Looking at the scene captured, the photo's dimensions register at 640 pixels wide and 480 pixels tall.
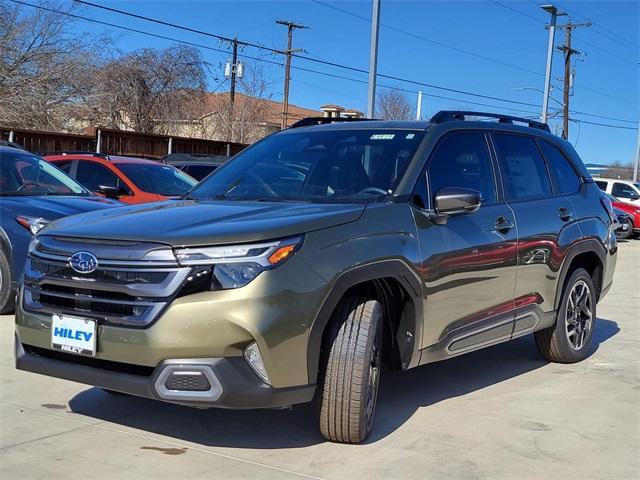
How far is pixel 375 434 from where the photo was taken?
438cm

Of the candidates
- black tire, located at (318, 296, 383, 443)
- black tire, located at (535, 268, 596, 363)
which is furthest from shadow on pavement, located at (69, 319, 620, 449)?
black tire, located at (535, 268, 596, 363)

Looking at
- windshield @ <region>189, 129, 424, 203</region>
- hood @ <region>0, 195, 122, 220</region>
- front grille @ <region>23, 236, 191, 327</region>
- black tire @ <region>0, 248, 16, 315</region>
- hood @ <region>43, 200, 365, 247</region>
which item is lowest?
black tire @ <region>0, 248, 16, 315</region>

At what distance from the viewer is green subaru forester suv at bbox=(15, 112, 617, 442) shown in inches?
139

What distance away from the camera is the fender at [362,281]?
3721mm

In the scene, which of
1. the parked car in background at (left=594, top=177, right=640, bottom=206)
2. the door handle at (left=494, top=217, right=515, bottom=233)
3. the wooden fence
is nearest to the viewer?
the door handle at (left=494, top=217, right=515, bottom=233)

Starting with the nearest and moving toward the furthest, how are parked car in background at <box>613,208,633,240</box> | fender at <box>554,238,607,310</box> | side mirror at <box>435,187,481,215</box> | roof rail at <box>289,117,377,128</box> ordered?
side mirror at <box>435,187,481,215</box>, roof rail at <box>289,117,377,128</box>, fender at <box>554,238,607,310</box>, parked car in background at <box>613,208,633,240</box>

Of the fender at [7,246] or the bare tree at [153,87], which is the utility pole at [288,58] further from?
the fender at [7,246]

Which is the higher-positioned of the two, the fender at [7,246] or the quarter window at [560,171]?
the quarter window at [560,171]

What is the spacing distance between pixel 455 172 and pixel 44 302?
2.70 m

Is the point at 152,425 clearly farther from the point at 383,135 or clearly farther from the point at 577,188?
the point at 577,188

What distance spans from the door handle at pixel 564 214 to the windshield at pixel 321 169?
1695 mm

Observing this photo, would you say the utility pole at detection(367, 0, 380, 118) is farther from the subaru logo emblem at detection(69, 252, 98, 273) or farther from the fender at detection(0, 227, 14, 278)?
the subaru logo emblem at detection(69, 252, 98, 273)

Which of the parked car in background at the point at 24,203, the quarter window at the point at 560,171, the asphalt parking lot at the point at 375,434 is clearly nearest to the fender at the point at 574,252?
the quarter window at the point at 560,171

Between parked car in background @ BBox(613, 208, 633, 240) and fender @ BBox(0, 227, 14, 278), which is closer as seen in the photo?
fender @ BBox(0, 227, 14, 278)
